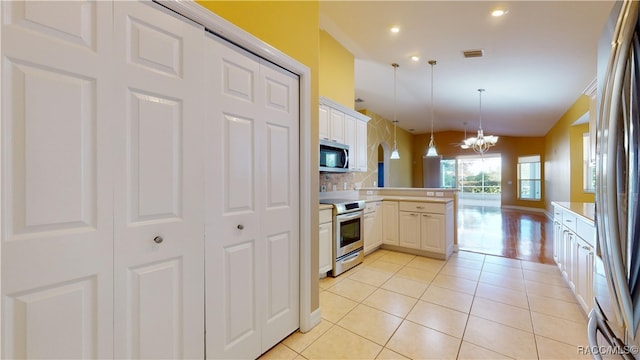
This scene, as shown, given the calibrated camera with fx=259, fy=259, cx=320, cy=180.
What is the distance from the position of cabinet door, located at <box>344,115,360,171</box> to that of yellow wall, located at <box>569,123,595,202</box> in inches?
205

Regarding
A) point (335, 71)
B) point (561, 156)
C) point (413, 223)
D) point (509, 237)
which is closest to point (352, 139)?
point (335, 71)

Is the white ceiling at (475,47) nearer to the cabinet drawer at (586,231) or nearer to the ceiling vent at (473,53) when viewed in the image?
the ceiling vent at (473,53)

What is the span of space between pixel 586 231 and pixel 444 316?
1.32 meters

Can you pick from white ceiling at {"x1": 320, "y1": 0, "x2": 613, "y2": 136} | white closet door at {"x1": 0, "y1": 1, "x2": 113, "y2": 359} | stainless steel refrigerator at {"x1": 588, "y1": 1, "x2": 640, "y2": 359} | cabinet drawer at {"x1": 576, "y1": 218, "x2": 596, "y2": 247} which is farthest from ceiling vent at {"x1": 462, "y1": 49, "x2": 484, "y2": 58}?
white closet door at {"x1": 0, "y1": 1, "x2": 113, "y2": 359}

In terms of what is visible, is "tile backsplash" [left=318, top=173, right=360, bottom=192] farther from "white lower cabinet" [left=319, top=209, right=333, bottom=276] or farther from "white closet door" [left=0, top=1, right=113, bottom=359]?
"white closet door" [left=0, top=1, right=113, bottom=359]

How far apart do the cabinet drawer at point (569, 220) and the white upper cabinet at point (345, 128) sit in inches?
103

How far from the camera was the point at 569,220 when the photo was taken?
2617 mm

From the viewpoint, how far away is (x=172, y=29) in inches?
51.1

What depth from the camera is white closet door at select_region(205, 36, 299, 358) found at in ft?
4.92

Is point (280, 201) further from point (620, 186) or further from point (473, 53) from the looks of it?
point (473, 53)

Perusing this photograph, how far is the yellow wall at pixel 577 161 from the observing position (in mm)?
5660

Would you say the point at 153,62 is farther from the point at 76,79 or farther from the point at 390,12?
the point at 390,12

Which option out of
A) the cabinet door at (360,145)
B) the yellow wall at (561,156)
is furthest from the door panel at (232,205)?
the yellow wall at (561,156)

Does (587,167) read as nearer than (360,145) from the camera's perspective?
No
